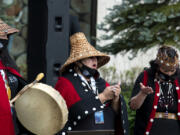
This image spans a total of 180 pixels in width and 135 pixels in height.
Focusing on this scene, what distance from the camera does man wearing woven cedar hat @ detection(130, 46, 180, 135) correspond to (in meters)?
4.98

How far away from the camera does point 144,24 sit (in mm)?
7355

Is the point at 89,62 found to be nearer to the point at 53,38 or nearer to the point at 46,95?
the point at 46,95

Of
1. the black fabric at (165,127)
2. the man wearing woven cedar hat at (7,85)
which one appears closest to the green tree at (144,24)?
the black fabric at (165,127)

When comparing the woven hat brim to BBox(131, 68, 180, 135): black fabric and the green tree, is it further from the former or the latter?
the green tree

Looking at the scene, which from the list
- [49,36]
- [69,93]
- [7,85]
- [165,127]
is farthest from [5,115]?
[49,36]

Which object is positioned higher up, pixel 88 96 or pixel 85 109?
pixel 88 96

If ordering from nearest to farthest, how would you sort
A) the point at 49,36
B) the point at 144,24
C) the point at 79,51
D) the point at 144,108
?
the point at 79,51, the point at 144,108, the point at 49,36, the point at 144,24

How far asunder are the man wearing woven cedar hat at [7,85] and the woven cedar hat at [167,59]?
1.58m

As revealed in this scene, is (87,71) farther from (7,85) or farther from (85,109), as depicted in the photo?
(7,85)

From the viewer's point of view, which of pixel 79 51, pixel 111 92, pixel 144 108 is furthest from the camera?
pixel 144 108

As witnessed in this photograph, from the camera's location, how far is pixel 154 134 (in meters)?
5.05

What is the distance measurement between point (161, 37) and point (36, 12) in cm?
249

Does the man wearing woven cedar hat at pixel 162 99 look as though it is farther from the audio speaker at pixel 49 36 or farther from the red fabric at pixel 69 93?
the audio speaker at pixel 49 36

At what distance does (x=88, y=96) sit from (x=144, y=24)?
303 centimetres
